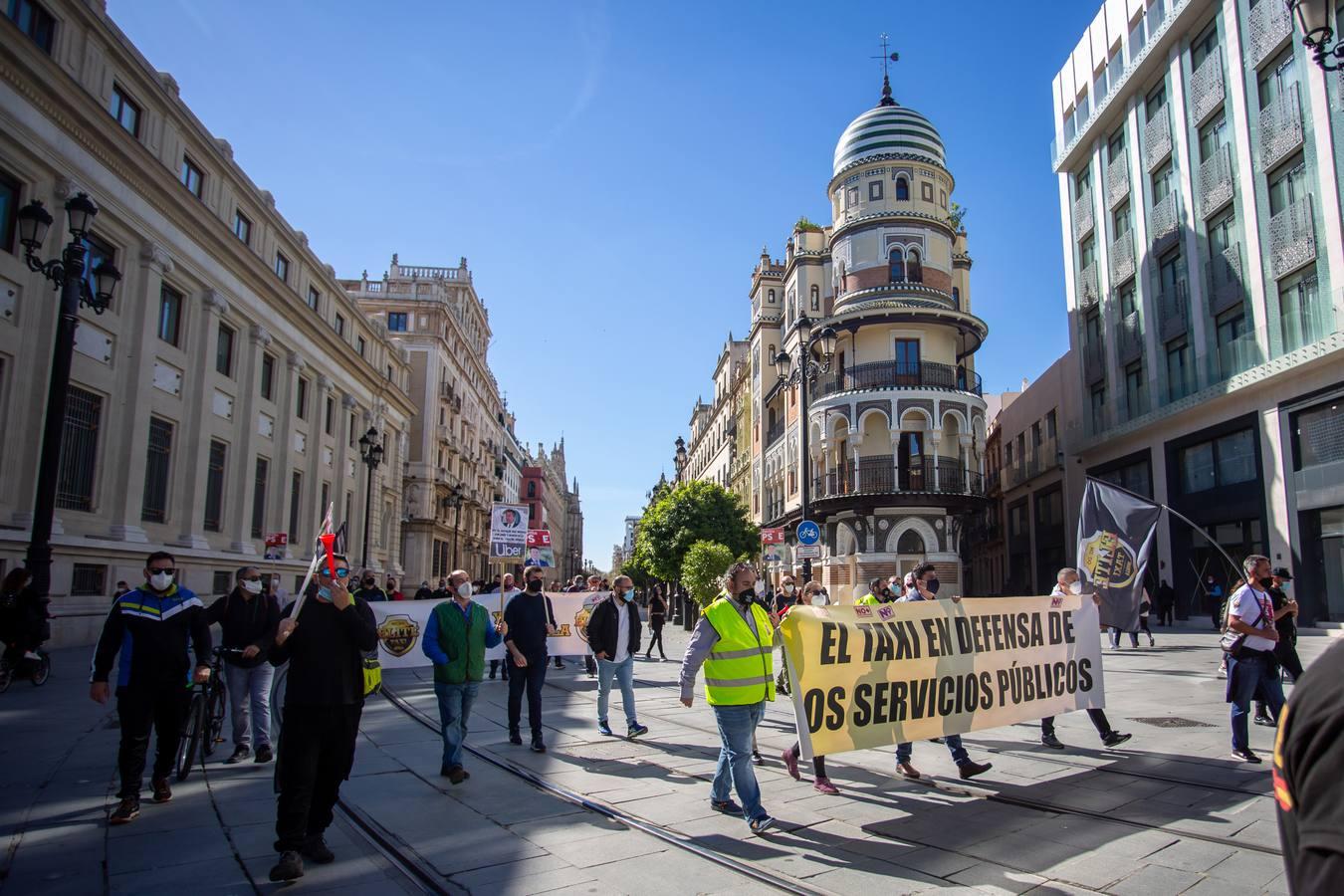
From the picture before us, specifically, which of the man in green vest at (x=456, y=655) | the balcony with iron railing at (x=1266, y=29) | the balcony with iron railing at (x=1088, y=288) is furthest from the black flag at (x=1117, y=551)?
the balcony with iron railing at (x=1088, y=288)

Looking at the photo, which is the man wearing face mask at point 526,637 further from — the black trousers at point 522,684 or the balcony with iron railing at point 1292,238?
the balcony with iron railing at point 1292,238

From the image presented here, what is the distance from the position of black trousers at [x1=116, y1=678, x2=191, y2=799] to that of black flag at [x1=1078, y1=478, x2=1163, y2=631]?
9.06 meters

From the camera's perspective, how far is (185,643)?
688 cm

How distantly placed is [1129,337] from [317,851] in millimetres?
31231

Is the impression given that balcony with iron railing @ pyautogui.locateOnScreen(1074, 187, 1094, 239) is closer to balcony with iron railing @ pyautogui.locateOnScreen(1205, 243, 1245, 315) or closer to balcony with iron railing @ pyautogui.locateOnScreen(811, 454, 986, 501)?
balcony with iron railing @ pyautogui.locateOnScreen(1205, 243, 1245, 315)

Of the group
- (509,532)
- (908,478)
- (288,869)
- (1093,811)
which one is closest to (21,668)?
(509,532)

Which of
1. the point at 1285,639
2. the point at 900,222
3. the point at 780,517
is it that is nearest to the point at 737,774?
the point at 1285,639

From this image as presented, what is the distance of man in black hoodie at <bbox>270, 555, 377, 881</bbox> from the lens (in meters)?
5.34

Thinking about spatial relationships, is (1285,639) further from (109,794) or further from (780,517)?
(780,517)

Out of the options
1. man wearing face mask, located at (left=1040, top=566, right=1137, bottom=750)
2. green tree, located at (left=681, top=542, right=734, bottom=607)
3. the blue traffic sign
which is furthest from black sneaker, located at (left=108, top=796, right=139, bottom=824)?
green tree, located at (left=681, top=542, right=734, bottom=607)

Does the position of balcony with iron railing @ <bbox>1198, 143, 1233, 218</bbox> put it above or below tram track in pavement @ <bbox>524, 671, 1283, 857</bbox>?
above

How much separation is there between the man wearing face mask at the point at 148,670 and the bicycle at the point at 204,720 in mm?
353

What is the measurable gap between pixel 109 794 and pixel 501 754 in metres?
3.49

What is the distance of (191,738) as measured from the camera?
7988mm
